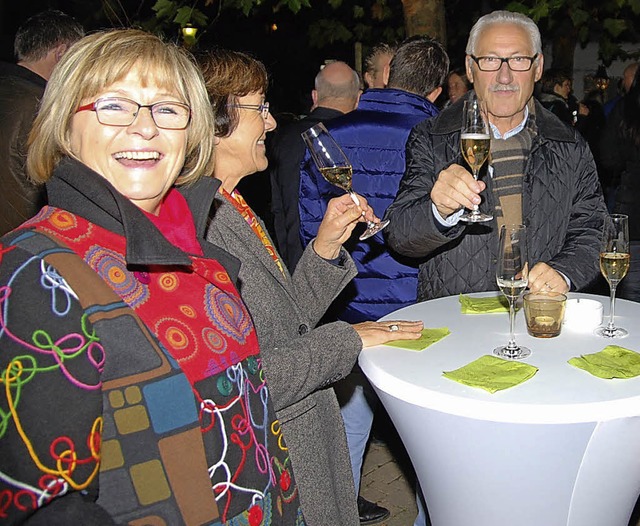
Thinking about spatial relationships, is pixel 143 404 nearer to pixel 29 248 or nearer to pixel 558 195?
pixel 29 248

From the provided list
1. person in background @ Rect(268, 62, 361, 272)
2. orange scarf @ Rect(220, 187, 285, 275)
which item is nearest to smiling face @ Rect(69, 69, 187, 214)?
orange scarf @ Rect(220, 187, 285, 275)

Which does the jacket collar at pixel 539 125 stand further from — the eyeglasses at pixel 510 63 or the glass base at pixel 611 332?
the glass base at pixel 611 332

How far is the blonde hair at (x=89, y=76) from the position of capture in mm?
1496

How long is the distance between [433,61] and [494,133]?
100cm

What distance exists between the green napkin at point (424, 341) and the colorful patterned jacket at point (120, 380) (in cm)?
82

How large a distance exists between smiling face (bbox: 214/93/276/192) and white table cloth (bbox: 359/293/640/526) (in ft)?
2.56

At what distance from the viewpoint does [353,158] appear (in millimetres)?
3672

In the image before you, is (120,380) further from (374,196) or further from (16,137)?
(16,137)

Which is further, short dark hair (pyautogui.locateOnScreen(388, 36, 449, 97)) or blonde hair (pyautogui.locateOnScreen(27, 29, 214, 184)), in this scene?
short dark hair (pyautogui.locateOnScreen(388, 36, 449, 97))

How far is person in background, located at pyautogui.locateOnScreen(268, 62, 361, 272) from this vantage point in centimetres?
462

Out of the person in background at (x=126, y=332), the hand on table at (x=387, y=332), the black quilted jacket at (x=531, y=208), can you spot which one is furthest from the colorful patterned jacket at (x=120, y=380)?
the black quilted jacket at (x=531, y=208)

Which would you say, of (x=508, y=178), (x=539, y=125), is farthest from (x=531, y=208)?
(x=539, y=125)

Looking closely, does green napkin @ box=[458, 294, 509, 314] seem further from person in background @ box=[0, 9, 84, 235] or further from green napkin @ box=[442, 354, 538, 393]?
person in background @ box=[0, 9, 84, 235]

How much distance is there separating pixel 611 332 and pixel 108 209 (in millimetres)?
1827
